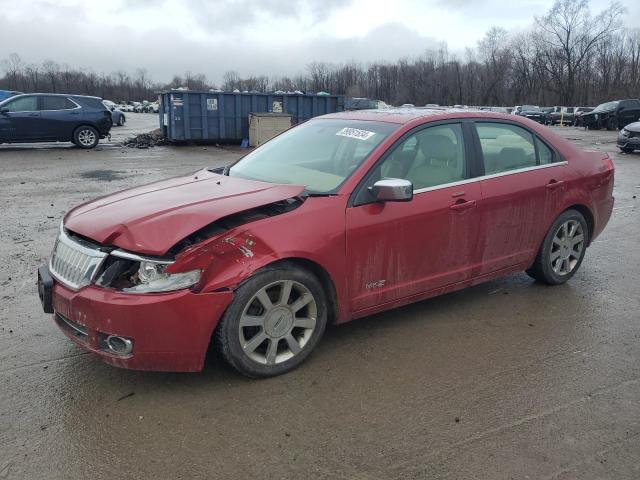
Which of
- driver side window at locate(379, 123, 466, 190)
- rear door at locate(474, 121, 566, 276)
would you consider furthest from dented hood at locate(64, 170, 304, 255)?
rear door at locate(474, 121, 566, 276)

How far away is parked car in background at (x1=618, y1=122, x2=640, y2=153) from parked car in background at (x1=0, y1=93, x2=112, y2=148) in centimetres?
1684

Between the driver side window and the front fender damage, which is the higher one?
the driver side window

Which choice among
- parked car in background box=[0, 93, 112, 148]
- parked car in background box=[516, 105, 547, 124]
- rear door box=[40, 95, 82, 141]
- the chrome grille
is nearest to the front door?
the chrome grille

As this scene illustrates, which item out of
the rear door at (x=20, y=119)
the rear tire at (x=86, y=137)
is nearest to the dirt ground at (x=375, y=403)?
the rear door at (x=20, y=119)

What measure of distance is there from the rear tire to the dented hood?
50.7 feet

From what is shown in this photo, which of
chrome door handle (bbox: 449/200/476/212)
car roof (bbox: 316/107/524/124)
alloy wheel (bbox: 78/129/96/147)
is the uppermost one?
car roof (bbox: 316/107/524/124)

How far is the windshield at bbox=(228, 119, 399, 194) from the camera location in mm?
3871

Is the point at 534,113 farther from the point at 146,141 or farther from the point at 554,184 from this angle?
the point at 554,184

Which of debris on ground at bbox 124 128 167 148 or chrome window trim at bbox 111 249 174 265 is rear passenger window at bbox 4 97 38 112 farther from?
chrome window trim at bbox 111 249 174 265

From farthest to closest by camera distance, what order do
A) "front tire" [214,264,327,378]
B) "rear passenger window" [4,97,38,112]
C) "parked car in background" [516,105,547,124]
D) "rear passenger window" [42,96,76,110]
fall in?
"parked car in background" [516,105,547,124]
"rear passenger window" [42,96,76,110]
"rear passenger window" [4,97,38,112]
"front tire" [214,264,327,378]

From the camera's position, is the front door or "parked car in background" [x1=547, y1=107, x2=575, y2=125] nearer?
the front door

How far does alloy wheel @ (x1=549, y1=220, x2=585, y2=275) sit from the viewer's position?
16.3 feet

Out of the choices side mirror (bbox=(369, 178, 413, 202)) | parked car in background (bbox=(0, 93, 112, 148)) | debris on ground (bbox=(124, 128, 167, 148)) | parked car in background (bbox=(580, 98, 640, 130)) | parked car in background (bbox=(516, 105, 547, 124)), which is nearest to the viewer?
side mirror (bbox=(369, 178, 413, 202))

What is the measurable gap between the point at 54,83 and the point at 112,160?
10829 cm
